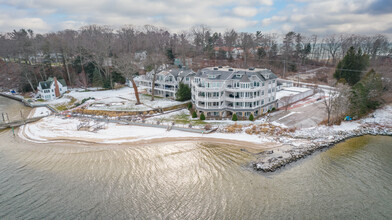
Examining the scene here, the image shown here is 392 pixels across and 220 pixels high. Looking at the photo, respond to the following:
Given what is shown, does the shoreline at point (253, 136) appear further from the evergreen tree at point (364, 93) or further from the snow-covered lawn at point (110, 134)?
the evergreen tree at point (364, 93)

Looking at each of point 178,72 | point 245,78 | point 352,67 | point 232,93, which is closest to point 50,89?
point 178,72

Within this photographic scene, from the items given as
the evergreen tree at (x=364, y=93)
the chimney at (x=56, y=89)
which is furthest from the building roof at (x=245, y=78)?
the chimney at (x=56, y=89)

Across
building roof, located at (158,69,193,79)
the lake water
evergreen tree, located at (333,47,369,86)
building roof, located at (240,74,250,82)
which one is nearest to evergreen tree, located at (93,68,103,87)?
building roof, located at (158,69,193,79)

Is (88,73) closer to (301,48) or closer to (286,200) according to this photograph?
(286,200)

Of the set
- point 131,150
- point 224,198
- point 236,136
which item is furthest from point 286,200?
point 131,150

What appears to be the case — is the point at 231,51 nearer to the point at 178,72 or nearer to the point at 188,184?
the point at 178,72

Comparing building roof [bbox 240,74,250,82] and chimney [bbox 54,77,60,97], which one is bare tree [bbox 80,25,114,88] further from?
building roof [bbox 240,74,250,82]
